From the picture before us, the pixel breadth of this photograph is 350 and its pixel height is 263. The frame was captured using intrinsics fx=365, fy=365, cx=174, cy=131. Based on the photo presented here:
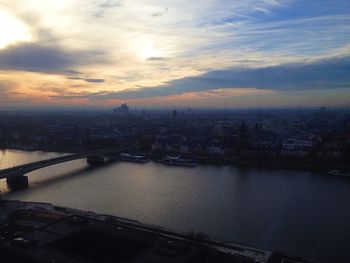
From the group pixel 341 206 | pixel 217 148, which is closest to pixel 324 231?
pixel 341 206

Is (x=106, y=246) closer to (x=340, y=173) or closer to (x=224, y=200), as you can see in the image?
(x=224, y=200)

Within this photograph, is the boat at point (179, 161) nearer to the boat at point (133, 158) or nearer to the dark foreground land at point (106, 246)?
the boat at point (133, 158)

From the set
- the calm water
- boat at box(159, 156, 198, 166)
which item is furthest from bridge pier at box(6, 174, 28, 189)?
boat at box(159, 156, 198, 166)

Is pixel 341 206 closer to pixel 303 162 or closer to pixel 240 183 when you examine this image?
pixel 240 183

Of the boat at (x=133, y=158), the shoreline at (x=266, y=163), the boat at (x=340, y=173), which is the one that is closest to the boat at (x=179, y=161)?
the shoreline at (x=266, y=163)

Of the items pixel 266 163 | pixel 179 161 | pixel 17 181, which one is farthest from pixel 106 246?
pixel 266 163
